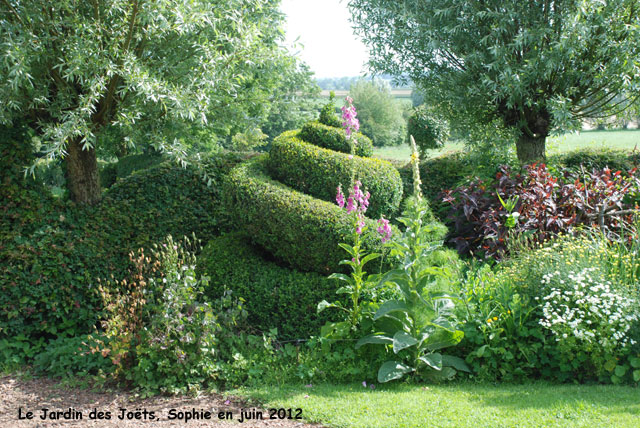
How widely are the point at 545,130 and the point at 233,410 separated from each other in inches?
272

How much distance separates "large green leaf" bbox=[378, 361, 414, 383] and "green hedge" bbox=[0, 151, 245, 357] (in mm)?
3117

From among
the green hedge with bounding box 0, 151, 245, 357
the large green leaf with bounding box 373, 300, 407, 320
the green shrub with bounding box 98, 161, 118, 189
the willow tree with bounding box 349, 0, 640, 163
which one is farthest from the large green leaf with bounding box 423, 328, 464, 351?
the green shrub with bounding box 98, 161, 118, 189

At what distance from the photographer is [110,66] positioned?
4852 mm

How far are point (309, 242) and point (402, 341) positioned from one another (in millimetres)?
1636

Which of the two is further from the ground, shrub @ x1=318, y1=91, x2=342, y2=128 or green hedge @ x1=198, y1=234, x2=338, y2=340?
shrub @ x1=318, y1=91, x2=342, y2=128

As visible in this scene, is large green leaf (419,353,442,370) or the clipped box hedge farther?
the clipped box hedge

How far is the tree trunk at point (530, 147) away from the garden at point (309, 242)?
82 millimetres

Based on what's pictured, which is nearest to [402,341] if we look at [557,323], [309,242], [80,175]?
[557,323]

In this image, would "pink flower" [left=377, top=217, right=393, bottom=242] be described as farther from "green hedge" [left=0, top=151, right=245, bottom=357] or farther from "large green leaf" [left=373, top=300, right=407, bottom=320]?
"green hedge" [left=0, top=151, right=245, bottom=357]

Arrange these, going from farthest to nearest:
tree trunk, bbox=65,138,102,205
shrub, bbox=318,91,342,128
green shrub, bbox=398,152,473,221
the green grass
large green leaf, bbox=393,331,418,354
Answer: green shrub, bbox=398,152,473,221 < shrub, bbox=318,91,342,128 < tree trunk, bbox=65,138,102,205 < large green leaf, bbox=393,331,418,354 < the green grass

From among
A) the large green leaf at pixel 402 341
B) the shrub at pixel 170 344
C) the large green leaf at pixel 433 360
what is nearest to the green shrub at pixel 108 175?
the shrub at pixel 170 344

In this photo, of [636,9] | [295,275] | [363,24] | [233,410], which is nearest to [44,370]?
[233,410]

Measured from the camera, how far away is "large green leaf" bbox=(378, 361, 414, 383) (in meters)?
4.20

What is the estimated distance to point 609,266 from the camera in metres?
5.11
